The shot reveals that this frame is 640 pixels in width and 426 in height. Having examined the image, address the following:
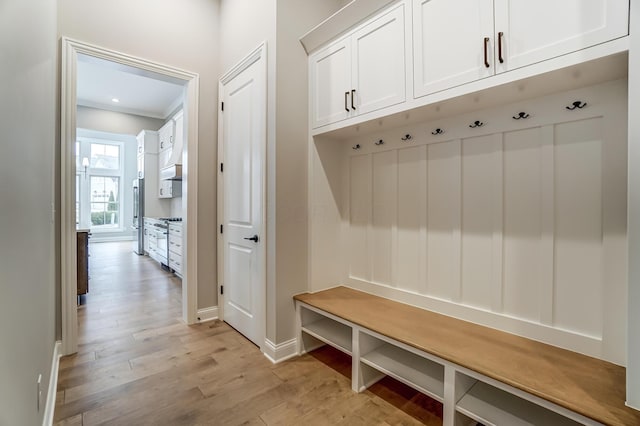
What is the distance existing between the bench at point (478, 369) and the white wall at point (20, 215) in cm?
153

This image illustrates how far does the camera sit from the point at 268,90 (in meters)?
2.35

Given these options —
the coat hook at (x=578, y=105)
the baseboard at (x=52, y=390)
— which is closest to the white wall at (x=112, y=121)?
the baseboard at (x=52, y=390)

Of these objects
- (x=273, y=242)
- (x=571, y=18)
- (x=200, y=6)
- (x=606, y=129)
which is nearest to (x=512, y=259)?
(x=606, y=129)

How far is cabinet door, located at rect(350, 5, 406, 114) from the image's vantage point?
72.5 inches

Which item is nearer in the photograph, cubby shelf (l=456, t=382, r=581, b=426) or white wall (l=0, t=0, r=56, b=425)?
white wall (l=0, t=0, r=56, b=425)

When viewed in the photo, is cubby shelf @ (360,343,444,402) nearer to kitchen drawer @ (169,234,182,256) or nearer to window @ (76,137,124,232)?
kitchen drawer @ (169,234,182,256)

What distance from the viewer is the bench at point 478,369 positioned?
1176 mm

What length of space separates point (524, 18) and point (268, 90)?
5.49ft

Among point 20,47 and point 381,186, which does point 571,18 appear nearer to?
point 381,186

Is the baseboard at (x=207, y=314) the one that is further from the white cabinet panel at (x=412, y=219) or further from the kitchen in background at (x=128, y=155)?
the white cabinet panel at (x=412, y=219)

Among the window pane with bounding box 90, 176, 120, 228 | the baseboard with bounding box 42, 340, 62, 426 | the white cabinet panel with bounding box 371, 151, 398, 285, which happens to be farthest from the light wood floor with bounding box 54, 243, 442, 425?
the window pane with bounding box 90, 176, 120, 228

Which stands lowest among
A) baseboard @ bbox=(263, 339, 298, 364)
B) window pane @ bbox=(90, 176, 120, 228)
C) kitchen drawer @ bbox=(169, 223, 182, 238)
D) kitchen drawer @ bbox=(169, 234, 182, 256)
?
baseboard @ bbox=(263, 339, 298, 364)

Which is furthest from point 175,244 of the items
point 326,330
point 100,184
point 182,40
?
point 100,184

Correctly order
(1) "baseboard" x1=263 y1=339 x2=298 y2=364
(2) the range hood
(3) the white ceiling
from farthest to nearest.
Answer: (2) the range hood → (3) the white ceiling → (1) "baseboard" x1=263 y1=339 x2=298 y2=364
